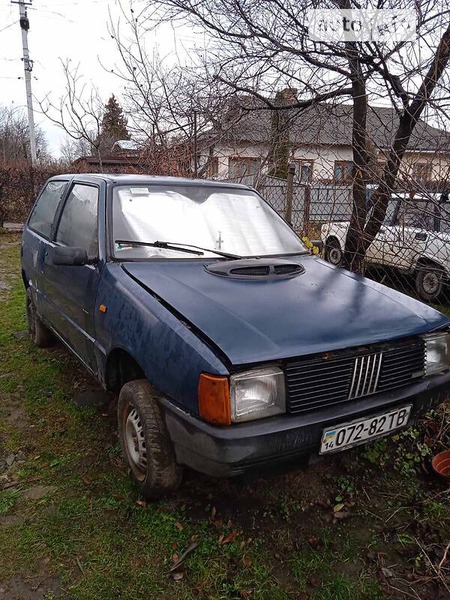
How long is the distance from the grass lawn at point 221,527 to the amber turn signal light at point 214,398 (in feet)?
1.75

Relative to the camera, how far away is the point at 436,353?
7.88 feet

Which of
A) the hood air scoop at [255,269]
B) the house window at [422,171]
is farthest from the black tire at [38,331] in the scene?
the house window at [422,171]

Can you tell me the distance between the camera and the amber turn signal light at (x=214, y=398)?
179 cm

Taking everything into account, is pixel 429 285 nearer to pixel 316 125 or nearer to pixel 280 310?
pixel 316 125

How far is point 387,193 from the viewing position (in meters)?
3.56

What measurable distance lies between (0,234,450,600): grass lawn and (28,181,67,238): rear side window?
1.77 m

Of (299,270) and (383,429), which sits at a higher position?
(299,270)

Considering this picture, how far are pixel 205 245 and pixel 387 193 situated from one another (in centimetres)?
170

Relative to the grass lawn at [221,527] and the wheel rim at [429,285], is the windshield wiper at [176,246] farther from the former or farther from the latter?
the wheel rim at [429,285]

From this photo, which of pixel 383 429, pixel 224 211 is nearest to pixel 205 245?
pixel 224 211

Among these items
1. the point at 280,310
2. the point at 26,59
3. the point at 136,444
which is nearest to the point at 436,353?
the point at 280,310

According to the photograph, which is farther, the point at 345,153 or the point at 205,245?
the point at 345,153

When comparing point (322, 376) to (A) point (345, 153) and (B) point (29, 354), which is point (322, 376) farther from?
(A) point (345, 153)

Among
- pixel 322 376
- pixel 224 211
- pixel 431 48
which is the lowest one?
pixel 322 376
